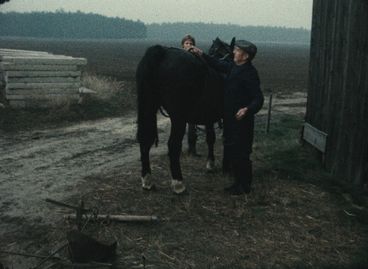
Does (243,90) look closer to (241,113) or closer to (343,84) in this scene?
(241,113)

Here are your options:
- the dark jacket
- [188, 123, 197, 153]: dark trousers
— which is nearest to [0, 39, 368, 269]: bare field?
[188, 123, 197, 153]: dark trousers

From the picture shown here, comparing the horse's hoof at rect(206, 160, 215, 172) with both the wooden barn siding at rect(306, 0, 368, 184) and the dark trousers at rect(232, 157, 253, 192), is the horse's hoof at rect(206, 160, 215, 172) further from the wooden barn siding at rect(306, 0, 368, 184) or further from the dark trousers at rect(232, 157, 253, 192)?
the wooden barn siding at rect(306, 0, 368, 184)

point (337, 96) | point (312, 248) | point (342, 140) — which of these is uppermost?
point (337, 96)

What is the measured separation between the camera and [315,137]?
872 cm

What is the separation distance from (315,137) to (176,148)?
3315 millimetres

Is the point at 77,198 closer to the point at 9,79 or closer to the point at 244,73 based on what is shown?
the point at 244,73

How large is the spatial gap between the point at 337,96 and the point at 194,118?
8.19 ft

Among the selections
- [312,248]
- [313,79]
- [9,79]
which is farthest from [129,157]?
[9,79]

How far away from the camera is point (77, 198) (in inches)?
262

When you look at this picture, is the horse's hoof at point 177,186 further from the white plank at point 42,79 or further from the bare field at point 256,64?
the bare field at point 256,64

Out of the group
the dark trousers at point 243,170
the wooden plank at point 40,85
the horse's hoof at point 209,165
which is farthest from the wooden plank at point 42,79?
the dark trousers at point 243,170

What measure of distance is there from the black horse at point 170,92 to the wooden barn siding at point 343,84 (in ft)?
7.67

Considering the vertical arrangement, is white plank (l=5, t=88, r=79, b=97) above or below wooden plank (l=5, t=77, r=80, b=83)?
below

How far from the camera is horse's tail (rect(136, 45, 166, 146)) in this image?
6.50 m
